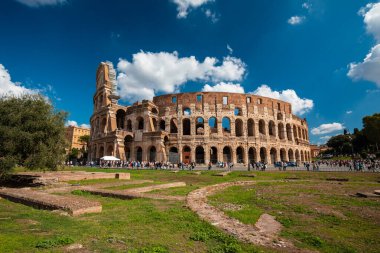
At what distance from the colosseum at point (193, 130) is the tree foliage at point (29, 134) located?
2374cm

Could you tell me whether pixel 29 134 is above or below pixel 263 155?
above

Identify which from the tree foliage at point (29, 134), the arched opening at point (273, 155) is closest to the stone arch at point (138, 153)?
the arched opening at point (273, 155)

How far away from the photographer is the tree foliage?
462 inches

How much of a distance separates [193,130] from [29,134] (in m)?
29.4

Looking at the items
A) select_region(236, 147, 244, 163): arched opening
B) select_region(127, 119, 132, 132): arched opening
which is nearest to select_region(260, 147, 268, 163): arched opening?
select_region(236, 147, 244, 163): arched opening

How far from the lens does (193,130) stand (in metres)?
40.2

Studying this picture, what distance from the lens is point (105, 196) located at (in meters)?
9.92

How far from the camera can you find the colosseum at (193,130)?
38.8 meters

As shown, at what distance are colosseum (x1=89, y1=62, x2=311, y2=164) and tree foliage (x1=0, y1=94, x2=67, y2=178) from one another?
935 inches

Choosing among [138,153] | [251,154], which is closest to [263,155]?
[251,154]

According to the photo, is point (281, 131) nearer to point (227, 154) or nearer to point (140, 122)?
point (227, 154)

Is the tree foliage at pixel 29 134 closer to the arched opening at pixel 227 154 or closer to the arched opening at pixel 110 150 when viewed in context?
the arched opening at pixel 110 150

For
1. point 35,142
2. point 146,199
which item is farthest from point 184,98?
point 146,199

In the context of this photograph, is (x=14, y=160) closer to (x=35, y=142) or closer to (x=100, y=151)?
(x=35, y=142)
